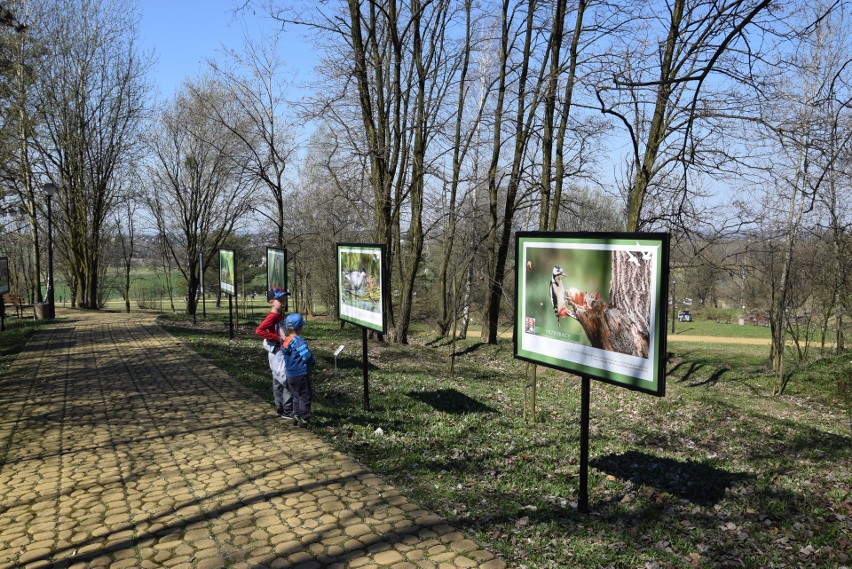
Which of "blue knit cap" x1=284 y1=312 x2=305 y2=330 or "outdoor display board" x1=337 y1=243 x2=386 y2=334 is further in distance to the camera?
"outdoor display board" x1=337 y1=243 x2=386 y2=334

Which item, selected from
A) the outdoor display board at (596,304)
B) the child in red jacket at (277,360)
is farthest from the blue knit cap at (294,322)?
the outdoor display board at (596,304)

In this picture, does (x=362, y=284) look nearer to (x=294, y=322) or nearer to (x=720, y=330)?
(x=294, y=322)

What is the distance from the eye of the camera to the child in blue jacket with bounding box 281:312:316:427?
7363 millimetres

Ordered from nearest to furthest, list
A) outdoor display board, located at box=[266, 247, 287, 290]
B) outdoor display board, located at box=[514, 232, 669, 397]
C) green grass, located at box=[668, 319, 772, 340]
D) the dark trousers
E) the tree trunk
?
outdoor display board, located at box=[514, 232, 669, 397]
the tree trunk
the dark trousers
outdoor display board, located at box=[266, 247, 287, 290]
green grass, located at box=[668, 319, 772, 340]

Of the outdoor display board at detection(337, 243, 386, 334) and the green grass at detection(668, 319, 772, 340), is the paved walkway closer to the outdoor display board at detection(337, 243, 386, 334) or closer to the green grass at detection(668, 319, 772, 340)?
the outdoor display board at detection(337, 243, 386, 334)

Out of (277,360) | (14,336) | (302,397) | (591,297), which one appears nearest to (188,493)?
(302,397)

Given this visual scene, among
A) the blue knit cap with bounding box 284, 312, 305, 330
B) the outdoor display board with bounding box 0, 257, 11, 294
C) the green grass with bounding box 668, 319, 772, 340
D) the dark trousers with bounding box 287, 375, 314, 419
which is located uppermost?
the outdoor display board with bounding box 0, 257, 11, 294

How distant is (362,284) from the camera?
866cm

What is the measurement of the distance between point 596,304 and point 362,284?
4.56m

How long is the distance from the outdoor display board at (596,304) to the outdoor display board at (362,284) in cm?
279

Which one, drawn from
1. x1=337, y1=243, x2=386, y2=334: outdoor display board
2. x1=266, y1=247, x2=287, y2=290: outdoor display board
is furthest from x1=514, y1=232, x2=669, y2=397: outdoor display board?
x1=266, y1=247, x2=287, y2=290: outdoor display board

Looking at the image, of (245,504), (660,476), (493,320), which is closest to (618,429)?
(660,476)

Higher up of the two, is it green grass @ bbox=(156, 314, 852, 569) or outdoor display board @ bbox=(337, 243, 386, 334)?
outdoor display board @ bbox=(337, 243, 386, 334)

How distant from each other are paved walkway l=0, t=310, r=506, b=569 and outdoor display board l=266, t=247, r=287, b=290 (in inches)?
119
